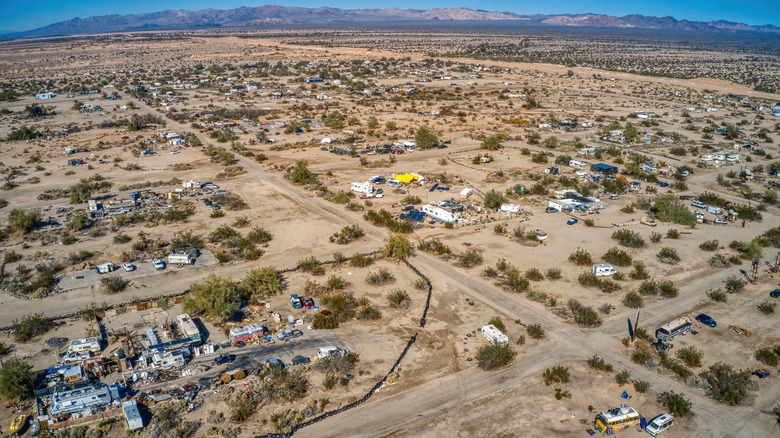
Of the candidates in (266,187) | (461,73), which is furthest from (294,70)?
(266,187)

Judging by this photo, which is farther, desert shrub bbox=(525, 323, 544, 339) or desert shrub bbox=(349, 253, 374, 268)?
desert shrub bbox=(349, 253, 374, 268)

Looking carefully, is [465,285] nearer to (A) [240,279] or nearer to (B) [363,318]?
(B) [363,318]

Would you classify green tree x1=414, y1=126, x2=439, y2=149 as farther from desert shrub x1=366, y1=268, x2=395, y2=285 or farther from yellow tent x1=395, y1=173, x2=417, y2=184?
desert shrub x1=366, y1=268, x2=395, y2=285

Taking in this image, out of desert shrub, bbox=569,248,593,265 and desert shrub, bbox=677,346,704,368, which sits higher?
desert shrub, bbox=569,248,593,265

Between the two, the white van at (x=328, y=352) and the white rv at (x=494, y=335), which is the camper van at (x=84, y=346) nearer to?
the white van at (x=328, y=352)

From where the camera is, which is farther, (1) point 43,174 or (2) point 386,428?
(1) point 43,174

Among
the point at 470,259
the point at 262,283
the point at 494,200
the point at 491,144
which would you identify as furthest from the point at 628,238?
the point at 491,144

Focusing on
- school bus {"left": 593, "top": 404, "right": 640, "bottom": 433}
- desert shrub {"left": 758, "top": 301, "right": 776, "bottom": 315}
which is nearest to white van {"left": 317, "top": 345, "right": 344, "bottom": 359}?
school bus {"left": 593, "top": 404, "right": 640, "bottom": 433}
